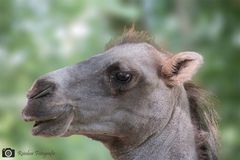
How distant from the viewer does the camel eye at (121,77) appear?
2606 millimetres

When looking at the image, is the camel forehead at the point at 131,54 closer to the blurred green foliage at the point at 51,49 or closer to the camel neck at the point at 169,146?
the camel neck at the point at 169,146

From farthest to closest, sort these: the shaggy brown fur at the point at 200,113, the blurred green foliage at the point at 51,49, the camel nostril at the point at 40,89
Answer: the blurred green foliage at the point at 51,49 < the shaggy brown fur at the point at 200,113 < the camel nostril at the point at 40,89

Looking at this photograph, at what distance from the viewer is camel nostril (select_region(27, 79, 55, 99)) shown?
2459mm

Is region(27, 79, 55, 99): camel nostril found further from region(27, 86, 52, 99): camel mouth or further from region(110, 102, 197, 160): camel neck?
region(110, 102, 197, 160): camel neck

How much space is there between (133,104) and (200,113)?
0.83 feet

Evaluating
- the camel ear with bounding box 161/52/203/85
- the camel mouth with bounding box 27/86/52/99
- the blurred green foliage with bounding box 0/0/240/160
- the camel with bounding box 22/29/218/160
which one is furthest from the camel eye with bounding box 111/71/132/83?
the blurred green foliage with bounding box 0/0/240/160

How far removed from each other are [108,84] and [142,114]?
15 cm

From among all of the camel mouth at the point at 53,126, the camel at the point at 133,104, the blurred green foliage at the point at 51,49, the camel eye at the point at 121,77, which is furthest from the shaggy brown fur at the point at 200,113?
the blurred green foliage at the point at 51,49

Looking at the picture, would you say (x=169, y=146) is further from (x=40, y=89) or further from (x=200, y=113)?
(x=40, y=89)

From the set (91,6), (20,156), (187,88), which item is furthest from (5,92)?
(187,88)

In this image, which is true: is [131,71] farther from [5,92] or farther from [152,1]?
[152,1]

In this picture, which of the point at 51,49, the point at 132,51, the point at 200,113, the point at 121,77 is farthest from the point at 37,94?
the point at 51,49

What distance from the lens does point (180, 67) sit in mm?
2699

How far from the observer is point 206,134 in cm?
272
